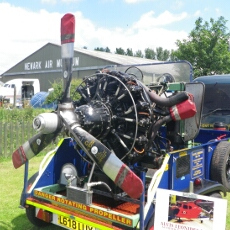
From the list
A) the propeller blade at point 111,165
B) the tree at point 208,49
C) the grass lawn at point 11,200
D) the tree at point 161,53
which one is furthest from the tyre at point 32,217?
the tree at point 161,53

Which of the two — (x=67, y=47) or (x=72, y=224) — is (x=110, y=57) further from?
(x=72, y=224)

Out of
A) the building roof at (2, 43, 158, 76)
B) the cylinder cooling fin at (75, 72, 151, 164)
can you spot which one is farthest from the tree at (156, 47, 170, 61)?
the cylinder cooling fin at (75, 72, 151, 164)

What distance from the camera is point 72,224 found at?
3754 mm

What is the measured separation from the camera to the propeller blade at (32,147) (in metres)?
3.89

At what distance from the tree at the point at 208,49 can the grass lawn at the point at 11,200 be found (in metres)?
14.4

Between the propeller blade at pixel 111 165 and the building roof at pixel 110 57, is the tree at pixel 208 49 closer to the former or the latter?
the building roof at pixel 110 57

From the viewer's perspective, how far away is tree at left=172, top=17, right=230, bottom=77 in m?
19.8

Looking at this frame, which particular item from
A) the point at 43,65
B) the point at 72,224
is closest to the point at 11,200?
the point at 72,224

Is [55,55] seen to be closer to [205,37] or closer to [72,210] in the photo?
[205,37]

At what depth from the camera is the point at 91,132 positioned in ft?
12.5

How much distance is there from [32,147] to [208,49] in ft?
58.4

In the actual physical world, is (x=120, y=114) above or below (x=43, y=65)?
below

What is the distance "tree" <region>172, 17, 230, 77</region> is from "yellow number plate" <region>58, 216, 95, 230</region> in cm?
1732

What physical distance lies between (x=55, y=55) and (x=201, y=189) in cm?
3341
